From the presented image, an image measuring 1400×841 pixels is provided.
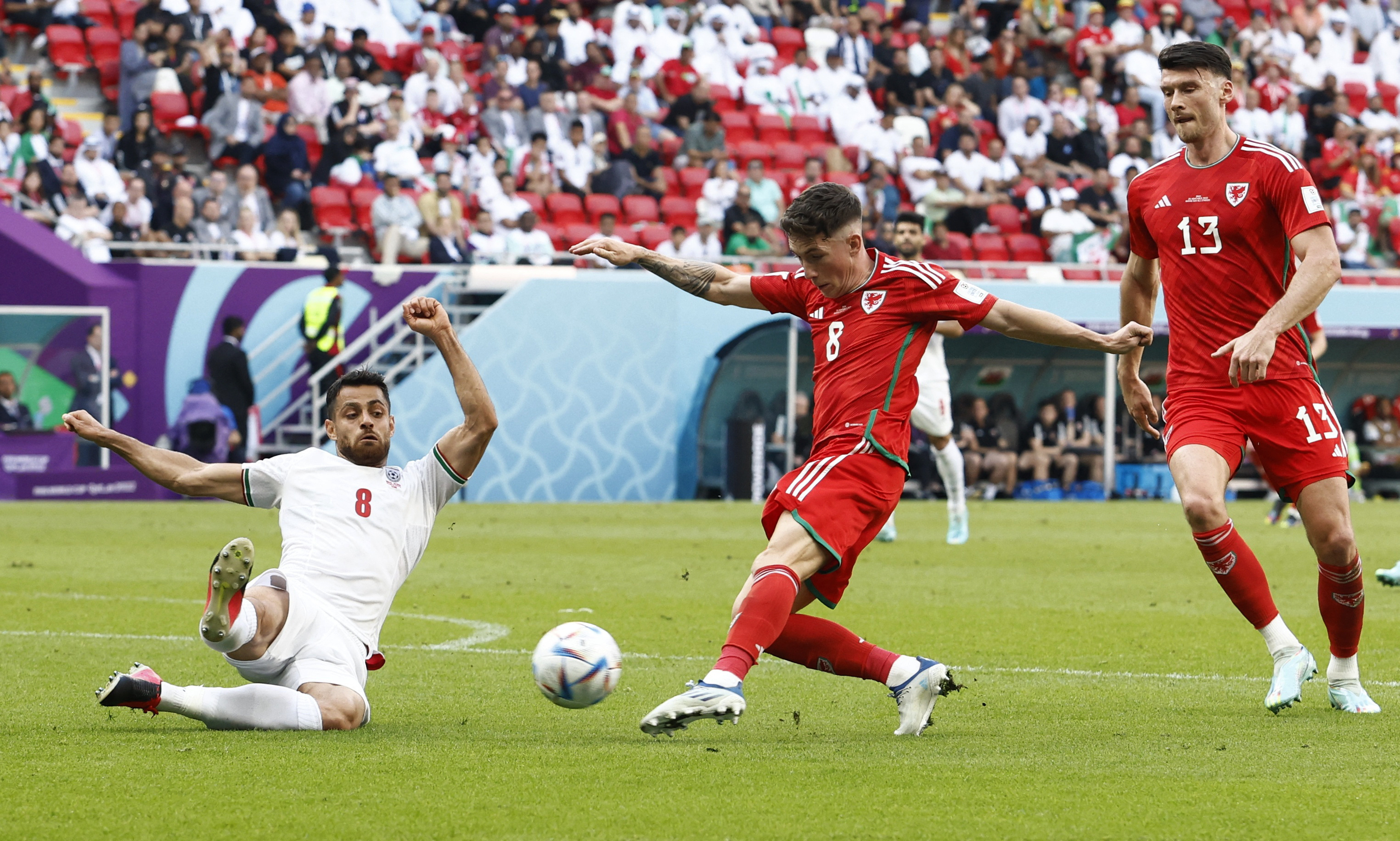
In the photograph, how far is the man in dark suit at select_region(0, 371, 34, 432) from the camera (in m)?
19.6

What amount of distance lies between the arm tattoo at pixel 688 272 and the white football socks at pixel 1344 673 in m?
2.59

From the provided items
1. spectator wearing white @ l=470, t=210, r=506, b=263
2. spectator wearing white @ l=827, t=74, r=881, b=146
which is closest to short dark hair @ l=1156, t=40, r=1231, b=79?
spectator wearing white @ l=470, t=210, r=506, b=263

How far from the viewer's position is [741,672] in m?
5.11

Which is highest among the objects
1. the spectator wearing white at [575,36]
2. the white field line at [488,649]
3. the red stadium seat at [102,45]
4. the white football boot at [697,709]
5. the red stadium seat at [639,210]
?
the spectator wearing white at [575,36]

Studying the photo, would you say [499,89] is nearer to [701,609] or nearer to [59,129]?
[59,129]

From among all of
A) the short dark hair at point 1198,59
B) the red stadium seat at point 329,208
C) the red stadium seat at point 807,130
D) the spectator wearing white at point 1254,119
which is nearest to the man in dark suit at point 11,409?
the red stadium seat at point 329,208

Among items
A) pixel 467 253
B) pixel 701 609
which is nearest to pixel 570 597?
pixel 701 609

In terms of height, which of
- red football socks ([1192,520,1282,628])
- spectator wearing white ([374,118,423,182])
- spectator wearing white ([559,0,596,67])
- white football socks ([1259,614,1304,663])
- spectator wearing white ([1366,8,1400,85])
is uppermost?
spectator wearing white ([1366,8,1400,85])

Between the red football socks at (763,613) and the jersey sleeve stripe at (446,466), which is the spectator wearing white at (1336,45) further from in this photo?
the red football socks at (763,613)

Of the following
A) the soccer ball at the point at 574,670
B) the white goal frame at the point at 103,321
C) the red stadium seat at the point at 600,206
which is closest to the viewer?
the soccer ball at the point at 574,670

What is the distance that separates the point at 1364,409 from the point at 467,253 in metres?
13.1

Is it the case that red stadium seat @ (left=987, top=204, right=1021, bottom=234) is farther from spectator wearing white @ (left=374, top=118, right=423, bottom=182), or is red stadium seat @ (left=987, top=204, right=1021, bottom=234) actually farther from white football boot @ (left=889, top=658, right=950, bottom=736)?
white football boot @ (left=889, top=658, right=950, bottom=736)

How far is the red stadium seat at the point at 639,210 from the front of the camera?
23.3 meters

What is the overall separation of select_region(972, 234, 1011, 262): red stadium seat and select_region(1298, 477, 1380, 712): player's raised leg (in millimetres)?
18411
